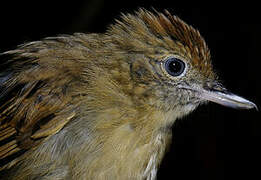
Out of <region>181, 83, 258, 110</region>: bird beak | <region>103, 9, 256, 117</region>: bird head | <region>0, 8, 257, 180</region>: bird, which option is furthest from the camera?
<region>181, 83, 258, 110</region>: bird beak

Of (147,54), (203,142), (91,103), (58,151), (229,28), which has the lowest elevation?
(203,142)

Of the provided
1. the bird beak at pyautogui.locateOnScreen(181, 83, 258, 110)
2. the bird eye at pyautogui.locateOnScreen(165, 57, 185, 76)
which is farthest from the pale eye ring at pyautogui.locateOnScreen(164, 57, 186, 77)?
the bird beak at pyautogui.locateOnScreen(181, 83, 258, 110)

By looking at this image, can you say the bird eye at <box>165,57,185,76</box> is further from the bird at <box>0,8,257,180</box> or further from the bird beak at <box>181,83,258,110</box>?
the bird beak at <box>181,83,258,110</box>

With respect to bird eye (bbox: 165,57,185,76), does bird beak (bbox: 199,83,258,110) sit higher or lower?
lower

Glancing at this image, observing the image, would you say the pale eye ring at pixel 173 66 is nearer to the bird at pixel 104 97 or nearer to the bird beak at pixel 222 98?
the bird at pixel 104 97

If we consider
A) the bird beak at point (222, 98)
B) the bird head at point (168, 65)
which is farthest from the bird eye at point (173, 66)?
the bird beak at point (222, 98)

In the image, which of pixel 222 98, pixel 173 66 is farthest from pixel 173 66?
pixel 222 98

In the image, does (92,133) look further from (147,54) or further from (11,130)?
(147,54)

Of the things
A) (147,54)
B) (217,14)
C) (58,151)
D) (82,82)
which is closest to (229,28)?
(217,14)
